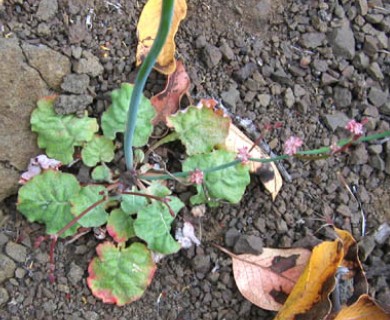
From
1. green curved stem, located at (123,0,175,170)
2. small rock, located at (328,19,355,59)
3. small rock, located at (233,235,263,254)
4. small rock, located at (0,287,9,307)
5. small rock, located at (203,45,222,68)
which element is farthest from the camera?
small rock, located at (328,19,355,59)

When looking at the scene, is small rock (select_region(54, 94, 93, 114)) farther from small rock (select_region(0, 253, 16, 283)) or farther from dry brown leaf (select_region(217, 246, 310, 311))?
dry brown leaf (select_region(217, 246, 310, 311))

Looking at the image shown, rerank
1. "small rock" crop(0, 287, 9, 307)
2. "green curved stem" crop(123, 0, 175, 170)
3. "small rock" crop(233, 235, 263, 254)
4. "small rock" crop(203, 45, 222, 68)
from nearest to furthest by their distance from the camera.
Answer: "green curved stem" crop(123, 0, 175, 170)
"small rock" crop(0, 287, 9, 307)
"small rock" crop(233, 235, 263, 254)
"small rock" crop(203, 45, 222, 68)

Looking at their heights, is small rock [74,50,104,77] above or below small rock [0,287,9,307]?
above

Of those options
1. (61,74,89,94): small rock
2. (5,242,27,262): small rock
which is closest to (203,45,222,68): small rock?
(61,74,89,94): small rock

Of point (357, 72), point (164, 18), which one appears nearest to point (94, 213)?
point (164, 18)

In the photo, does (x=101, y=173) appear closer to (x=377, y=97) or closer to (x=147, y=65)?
(x=147, y=65)

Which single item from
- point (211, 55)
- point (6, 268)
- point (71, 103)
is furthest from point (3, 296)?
point (211, 55)

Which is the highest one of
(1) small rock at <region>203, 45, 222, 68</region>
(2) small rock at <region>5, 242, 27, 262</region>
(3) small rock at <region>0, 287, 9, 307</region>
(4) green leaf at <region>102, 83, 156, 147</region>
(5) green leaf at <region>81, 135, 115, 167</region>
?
(1) small rock at <region>203, 45, 222, 68</region>
